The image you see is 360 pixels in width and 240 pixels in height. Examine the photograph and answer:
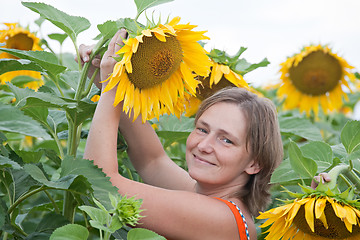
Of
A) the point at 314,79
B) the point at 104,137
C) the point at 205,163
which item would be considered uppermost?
the point at 104,137

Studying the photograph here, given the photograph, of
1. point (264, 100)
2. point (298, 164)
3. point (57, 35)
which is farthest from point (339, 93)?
point (298, 164)

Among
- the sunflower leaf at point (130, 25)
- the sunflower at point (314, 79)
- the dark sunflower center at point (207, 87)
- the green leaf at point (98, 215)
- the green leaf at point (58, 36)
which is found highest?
the sunflower leaf at point (130, 25)

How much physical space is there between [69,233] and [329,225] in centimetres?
57

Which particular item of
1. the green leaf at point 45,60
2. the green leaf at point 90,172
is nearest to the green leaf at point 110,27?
the green leaf at point 45,60

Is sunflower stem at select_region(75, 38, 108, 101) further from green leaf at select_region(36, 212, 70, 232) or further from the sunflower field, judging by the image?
green leaf at select_region(36, 212, 70, 232)

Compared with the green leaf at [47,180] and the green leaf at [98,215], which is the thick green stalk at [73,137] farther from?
the green leaf at [98,215]

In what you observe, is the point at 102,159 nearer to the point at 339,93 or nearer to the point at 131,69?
the point at 131,69

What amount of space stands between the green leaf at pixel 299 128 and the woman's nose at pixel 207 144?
0.49 metres

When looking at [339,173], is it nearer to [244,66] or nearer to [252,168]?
[252,168]

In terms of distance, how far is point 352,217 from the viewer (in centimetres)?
117

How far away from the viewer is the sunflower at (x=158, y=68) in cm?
130

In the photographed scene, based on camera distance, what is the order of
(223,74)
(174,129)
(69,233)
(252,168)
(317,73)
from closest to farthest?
(69,233) → (252,168) → (223,74) → (174,129) → (317,73)

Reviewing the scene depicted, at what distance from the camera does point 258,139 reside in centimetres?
165

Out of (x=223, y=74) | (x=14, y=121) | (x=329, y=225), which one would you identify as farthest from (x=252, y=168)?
(x=14, y=121)
